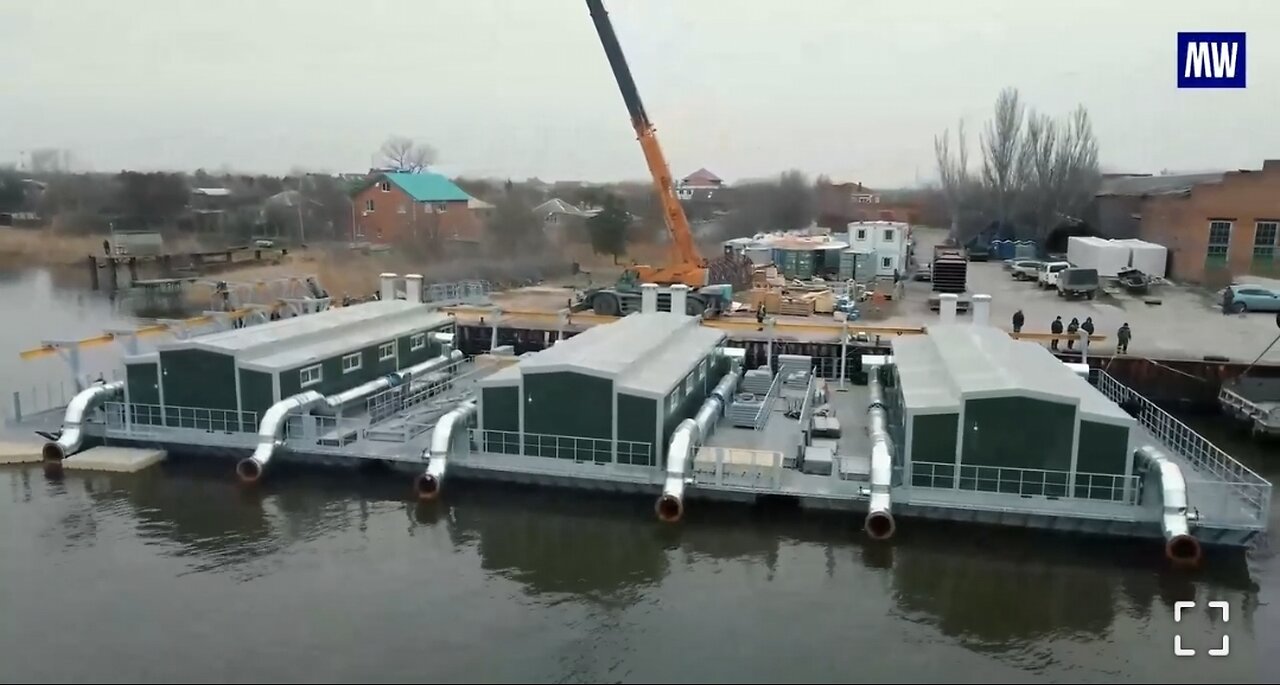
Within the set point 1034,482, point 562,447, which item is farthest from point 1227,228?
point 562,447

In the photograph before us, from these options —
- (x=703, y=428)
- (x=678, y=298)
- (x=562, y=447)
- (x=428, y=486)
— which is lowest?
(x=428, y=486)

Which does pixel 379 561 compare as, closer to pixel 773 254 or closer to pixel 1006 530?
pixel 1006 530

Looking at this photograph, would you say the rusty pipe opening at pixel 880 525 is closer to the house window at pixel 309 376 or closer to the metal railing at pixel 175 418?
the house window at pixel 309 376

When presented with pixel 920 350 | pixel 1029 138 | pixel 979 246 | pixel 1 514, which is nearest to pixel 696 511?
pixel 920 350

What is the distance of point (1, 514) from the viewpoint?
607 inches

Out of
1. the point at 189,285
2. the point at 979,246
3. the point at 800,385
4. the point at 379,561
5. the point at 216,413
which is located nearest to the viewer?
the point at 379,561

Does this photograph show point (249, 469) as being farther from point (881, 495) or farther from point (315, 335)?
point (881, 495)

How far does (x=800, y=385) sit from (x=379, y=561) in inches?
507

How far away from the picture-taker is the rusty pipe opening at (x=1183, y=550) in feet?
43.9

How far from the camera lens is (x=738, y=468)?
16000 mm

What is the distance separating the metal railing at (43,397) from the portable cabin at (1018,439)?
1798cm

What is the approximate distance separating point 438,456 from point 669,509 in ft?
14.2

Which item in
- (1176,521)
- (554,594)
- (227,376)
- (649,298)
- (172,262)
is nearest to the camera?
(554,594)

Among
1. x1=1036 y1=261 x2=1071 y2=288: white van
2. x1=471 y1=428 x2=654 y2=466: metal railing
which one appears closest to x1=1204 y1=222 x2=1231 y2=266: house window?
x1=1036 y1=261 x2=1071 y2=288: white van
